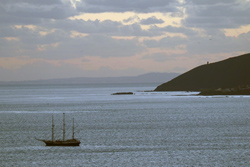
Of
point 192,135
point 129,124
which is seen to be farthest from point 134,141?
point 129,124

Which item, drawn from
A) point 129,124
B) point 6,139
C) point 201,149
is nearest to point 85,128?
point 129,124

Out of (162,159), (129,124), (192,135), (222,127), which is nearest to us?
(162,159)

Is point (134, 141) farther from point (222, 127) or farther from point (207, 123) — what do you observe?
point (207, 123)

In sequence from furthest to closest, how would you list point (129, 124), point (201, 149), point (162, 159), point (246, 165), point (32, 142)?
point (129, 124)
point (32, 142)
point (201, 149)
point (162, 159)
point (246, 165)

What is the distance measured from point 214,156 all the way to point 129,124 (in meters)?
43.9

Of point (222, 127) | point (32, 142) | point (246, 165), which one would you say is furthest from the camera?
point (222, 127)

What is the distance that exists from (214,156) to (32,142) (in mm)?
27321

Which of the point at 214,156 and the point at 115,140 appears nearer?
the point at 214,156

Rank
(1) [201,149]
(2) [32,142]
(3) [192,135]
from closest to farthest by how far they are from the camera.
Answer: (1) [201,149] < (2) [32,142] < (3) [192,135]

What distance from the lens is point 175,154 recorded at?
6034 centimetres

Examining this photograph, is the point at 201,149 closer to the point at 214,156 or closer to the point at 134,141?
the point at 214,156

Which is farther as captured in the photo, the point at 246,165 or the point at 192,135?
the point at 192,135

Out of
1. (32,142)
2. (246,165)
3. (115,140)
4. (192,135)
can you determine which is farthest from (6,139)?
(246,165)

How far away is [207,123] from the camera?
4028 inches
